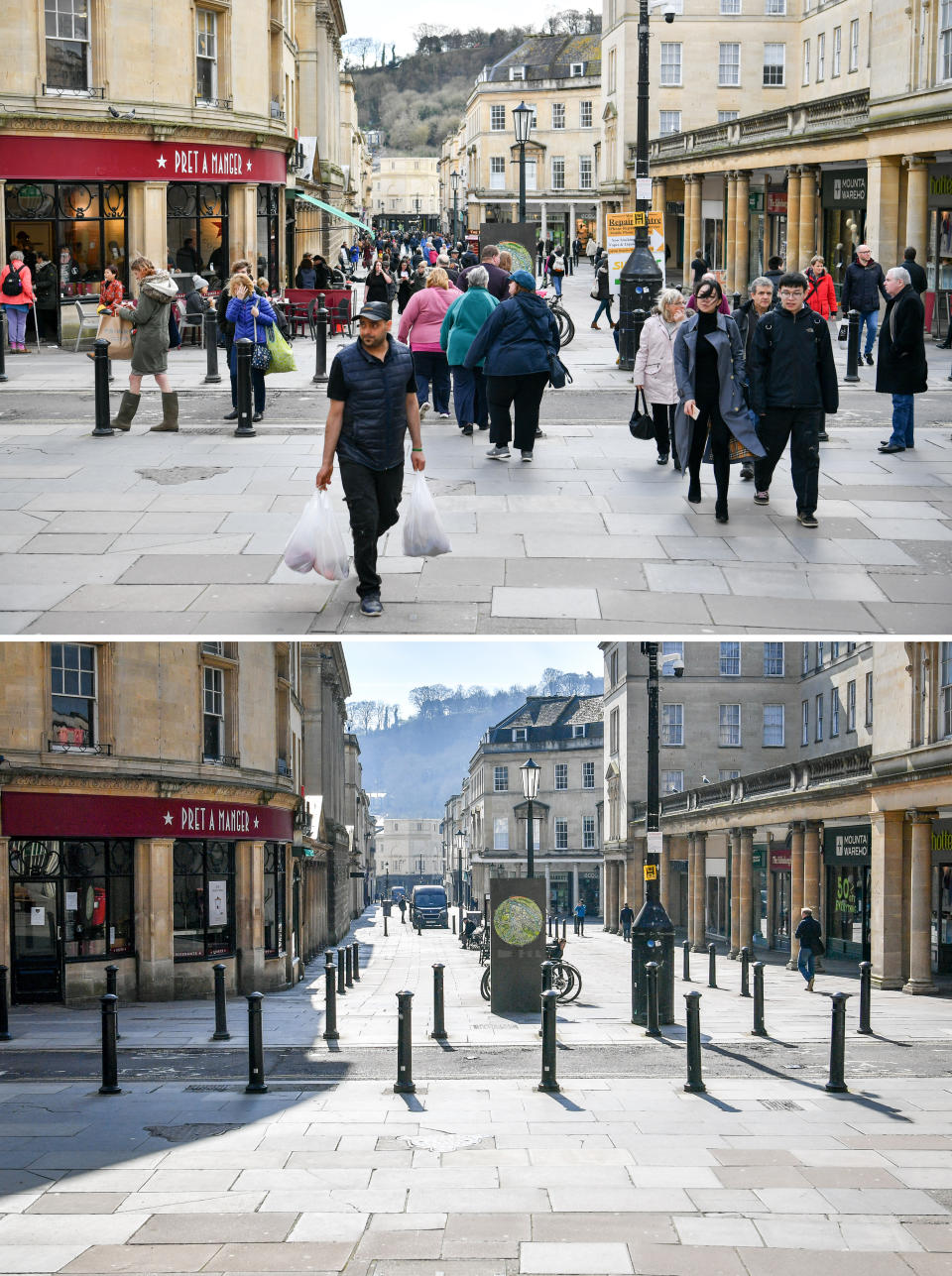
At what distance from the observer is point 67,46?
33.2 meters

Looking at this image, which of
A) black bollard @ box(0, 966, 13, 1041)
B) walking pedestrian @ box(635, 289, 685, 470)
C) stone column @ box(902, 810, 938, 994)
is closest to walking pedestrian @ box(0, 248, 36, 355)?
walking pedestrian @ box(635, 289, 685, 470)

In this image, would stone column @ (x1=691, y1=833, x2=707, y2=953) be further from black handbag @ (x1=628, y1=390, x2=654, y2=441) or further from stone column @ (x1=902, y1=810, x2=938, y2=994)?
black handbag @ (x1=628, y1=390, x2=654, y2=441)

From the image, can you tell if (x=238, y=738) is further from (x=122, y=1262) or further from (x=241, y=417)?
(x=122, y=1262)

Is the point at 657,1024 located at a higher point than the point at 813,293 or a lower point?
lower

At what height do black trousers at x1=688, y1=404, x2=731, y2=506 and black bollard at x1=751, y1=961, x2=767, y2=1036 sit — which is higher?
black trousers at x1=688, y1=404, x2=731, y2=506

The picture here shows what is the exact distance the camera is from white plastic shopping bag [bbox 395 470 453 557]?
10727 millimetres

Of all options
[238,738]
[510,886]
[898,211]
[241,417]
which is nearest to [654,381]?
[241,417]

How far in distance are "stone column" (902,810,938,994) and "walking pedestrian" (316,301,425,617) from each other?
43.3 feet

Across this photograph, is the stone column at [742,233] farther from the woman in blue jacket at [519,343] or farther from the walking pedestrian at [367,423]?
the walking pedestrian at [367,423]

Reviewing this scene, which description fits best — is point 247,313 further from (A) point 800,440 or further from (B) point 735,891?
(B) point 735,891

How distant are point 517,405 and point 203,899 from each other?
357 inches

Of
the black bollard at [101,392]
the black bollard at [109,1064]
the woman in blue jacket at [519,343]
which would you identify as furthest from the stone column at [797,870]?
the black bollard at [109,1064]

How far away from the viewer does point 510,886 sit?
18.0m

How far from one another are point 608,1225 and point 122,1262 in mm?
2422
